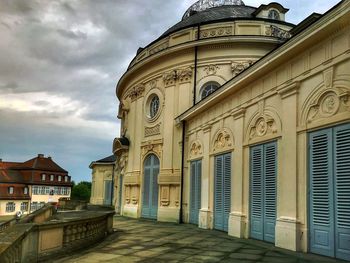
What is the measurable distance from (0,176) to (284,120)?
196ft

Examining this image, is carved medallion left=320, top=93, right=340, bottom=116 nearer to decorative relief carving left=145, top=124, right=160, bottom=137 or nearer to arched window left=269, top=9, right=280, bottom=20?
decorative relief carving left=145, top=124, right=160, bottom=137

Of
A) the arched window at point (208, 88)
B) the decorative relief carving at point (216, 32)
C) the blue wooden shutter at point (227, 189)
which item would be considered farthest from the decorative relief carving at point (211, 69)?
the blue wooden shutter at point (227, 189)

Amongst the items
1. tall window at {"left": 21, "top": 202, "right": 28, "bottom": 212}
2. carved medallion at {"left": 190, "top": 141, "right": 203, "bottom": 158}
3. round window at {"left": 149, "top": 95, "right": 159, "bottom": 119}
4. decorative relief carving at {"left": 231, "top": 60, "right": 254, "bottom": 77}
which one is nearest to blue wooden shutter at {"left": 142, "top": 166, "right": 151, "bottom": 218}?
round window at {"left": 149, "top": 95, "right": 159, "bottom": 119}

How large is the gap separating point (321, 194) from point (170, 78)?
12.2 metres

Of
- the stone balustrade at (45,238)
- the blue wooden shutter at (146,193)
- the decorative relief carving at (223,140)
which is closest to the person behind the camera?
the stone balustrade at (45,238)

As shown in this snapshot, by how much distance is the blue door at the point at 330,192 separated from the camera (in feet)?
26.0

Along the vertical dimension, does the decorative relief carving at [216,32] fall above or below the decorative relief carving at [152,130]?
above

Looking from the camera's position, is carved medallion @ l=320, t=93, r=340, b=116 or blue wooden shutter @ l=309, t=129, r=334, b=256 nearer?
blue wooden shutter @ l=309, t=129, r=334, b=256

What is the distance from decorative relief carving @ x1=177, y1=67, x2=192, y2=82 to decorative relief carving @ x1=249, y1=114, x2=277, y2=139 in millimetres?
7822

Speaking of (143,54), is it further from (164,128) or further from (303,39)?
(303,39)

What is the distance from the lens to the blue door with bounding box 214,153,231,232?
1324cm

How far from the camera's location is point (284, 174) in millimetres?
9859

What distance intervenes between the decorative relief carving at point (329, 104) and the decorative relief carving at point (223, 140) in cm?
439

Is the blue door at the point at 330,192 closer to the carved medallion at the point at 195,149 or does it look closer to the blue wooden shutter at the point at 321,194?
the blue wooden shutter at the point at 321,194
